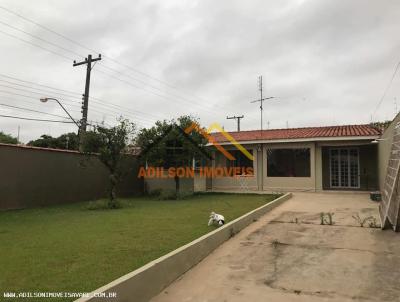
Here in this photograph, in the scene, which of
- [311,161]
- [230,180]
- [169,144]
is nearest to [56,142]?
[230,180]

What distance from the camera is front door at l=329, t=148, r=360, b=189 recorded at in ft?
56.5

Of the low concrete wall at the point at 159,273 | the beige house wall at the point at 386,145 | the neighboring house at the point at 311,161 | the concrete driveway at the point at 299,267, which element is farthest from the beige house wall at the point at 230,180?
the low concrete wall at the point at 159,273

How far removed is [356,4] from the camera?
907cm

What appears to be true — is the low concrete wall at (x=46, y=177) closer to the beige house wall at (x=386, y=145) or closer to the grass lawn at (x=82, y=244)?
the grass lawn at (x=82, y=244)

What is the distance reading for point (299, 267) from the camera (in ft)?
17.4

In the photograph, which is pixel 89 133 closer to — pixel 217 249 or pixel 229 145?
pixel 217 249

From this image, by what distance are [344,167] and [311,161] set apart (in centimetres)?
194

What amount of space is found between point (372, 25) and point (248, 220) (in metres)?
6.77

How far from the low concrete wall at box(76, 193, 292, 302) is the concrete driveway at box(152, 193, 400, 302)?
122 mm

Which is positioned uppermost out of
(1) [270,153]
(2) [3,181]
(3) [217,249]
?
(1) [270,153]

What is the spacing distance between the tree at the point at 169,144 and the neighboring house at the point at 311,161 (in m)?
4.12

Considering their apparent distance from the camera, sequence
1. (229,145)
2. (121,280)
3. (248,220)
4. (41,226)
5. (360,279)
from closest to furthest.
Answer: (121,280) → (360,279) → (41,226) → (248,220) → (229,145)

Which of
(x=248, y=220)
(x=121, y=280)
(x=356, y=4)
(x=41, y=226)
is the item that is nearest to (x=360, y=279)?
(x=121, y=280)

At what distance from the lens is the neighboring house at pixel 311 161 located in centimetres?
1677
